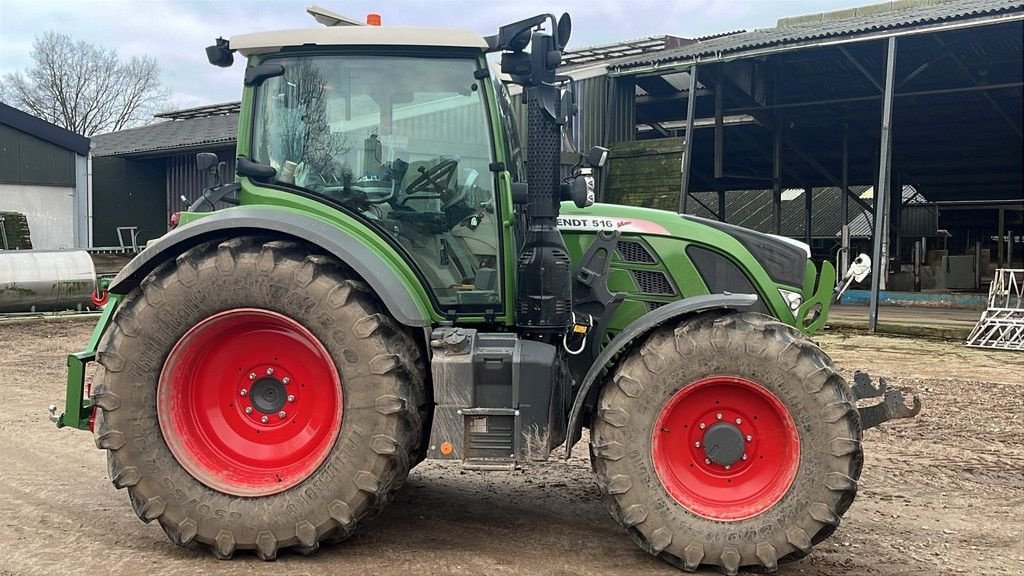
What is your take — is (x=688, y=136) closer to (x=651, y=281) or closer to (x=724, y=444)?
(x=651, y=281)

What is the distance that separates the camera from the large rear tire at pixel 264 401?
385 centimetres

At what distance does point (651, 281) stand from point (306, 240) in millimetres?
1823

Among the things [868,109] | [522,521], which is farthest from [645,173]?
[522,521]

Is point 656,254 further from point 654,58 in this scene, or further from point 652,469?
point 654,58

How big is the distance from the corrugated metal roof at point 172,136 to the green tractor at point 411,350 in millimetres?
21589

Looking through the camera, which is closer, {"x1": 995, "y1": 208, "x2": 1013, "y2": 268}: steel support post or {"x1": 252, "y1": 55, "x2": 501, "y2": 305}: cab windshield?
{"x1": 252, "y1": 55, "x2": 501, "y2": 305}: cab windshield

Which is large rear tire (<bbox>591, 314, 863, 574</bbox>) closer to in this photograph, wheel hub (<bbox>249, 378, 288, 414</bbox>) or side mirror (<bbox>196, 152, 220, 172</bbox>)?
wheel hub (<bbox>249, 378, 288, 414</bbox>)

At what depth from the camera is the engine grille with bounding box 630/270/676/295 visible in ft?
14.9

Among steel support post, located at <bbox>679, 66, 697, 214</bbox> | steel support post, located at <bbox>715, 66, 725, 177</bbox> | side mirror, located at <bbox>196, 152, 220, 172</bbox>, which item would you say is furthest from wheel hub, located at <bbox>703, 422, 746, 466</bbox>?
steel support post, located at <bbox>715, 66, 725, 177</bbox>

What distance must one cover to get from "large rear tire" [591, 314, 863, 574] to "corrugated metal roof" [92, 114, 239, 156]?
22659mm

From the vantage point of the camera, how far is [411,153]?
4.22 meters

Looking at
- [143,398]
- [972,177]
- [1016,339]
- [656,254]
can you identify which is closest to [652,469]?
[656,254]

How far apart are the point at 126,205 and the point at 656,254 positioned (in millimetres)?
27310

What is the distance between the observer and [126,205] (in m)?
28.0
